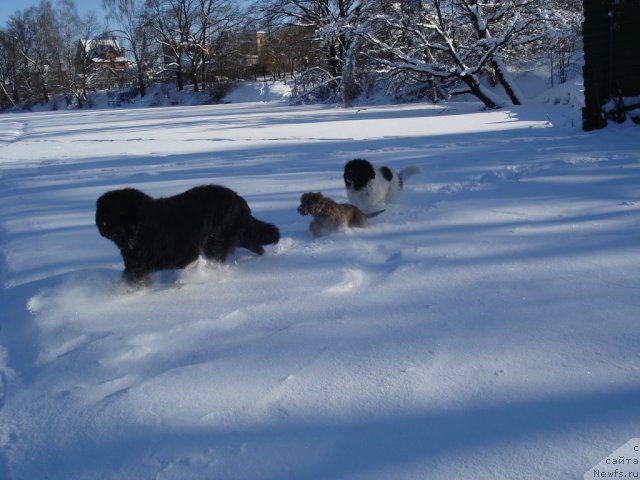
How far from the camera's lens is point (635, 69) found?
920 cm

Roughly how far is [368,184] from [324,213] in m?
0.99

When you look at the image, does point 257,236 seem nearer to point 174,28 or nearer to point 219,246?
point 219,246

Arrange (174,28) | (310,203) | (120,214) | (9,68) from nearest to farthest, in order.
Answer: (120,214) → (310,203) → (174,28) → (9,68)

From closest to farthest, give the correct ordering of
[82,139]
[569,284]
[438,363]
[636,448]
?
[636,448] < [438,363] < [569,284] < [82,139]

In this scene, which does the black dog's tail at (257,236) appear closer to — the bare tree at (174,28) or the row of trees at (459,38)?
the row of trees at (459,38)

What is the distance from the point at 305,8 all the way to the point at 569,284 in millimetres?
33024

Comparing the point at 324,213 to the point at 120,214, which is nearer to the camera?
the point at 120,214

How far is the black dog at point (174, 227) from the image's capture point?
3449mm

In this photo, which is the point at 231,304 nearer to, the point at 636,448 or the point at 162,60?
the point at 636,448

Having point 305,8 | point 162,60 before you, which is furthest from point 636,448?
point 162,60

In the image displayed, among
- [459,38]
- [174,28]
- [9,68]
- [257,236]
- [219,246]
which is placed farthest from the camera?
[9,68]

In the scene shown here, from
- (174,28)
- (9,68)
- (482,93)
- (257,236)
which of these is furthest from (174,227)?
(9,68)

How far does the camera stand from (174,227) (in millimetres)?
3680

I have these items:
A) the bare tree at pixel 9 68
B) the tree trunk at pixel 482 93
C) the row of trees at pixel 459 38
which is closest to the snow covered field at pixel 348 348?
the tree trunk at pixel 482 93
